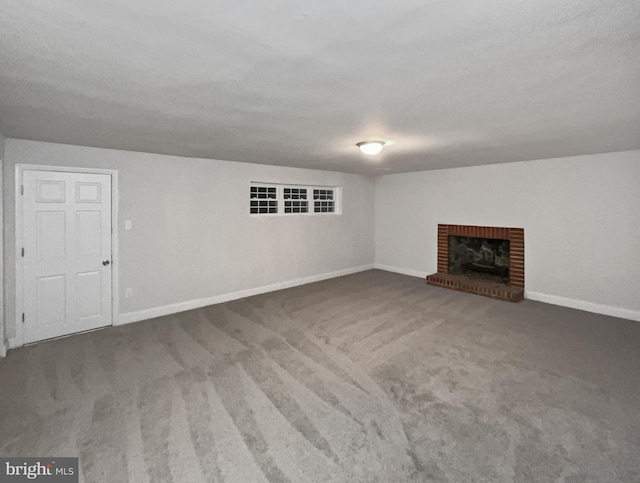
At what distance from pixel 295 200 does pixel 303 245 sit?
89cm

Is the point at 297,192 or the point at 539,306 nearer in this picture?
the point at 539,306

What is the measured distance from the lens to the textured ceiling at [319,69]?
4.26 ft

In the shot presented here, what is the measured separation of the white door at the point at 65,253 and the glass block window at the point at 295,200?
2826 mm

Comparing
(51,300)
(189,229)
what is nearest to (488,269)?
(189,229)

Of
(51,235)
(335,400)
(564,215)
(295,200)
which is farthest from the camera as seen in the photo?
(295,200)

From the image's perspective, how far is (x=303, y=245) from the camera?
20.4 ft

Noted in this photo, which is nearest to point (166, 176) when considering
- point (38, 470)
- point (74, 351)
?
point (74, 351)

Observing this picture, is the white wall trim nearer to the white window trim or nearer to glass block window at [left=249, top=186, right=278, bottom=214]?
the white window trim

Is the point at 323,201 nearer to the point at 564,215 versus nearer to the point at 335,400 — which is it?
the point at 564,215

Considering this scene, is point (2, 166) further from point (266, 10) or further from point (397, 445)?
point (397, 445)

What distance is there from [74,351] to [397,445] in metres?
3.43

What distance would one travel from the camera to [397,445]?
2.05 m

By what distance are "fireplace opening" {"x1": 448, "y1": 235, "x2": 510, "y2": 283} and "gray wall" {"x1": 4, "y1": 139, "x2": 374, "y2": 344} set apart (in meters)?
2.69

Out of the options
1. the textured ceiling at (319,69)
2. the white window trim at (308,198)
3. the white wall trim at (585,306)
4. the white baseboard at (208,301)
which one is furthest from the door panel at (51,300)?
the white wall trim at (585,306)
